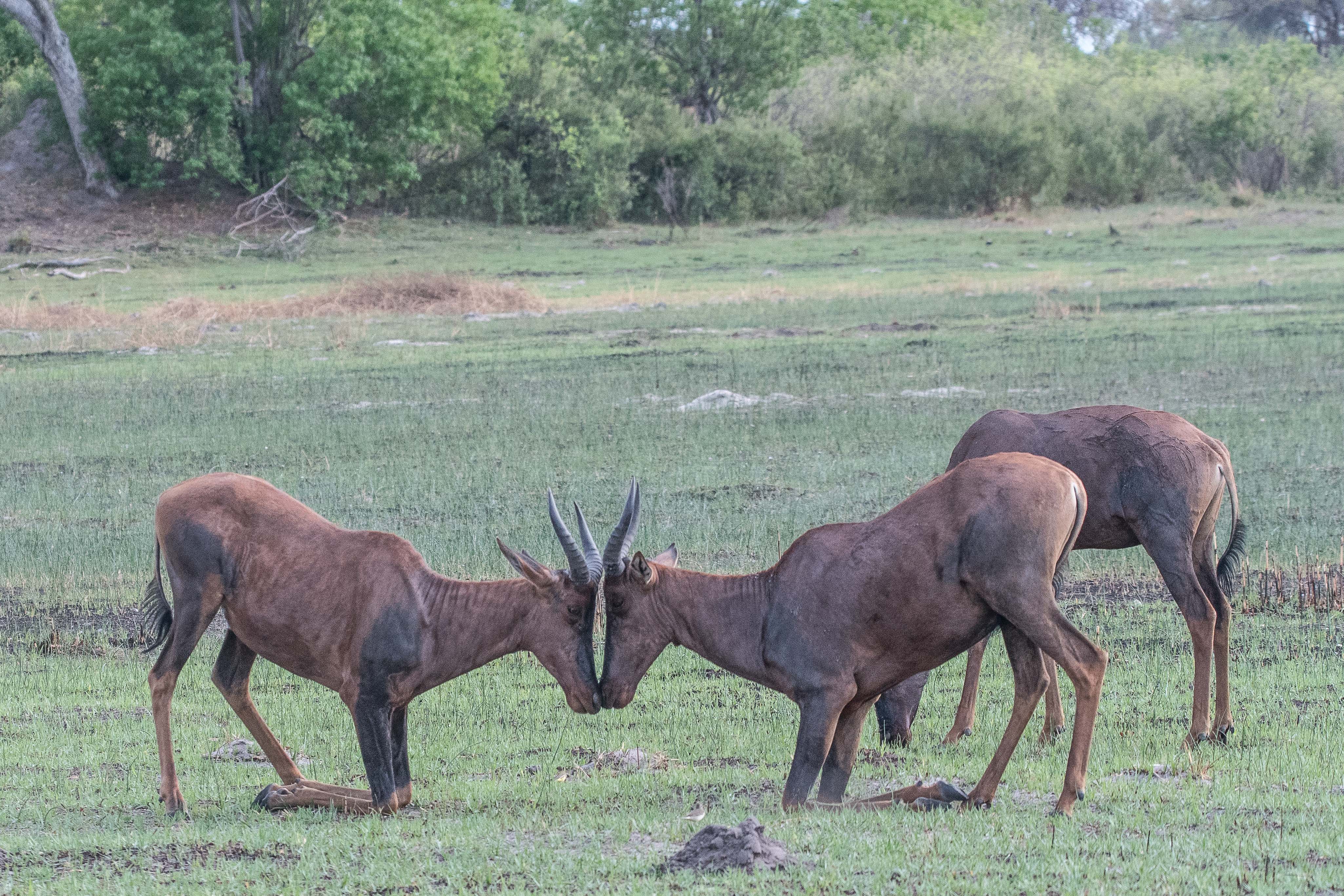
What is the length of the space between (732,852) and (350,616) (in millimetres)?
2021

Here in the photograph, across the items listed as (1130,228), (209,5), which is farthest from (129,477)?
(1130,228)

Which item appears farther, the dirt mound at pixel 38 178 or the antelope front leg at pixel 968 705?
the dirt mound at pixel 38 178

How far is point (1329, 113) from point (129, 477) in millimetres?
43619

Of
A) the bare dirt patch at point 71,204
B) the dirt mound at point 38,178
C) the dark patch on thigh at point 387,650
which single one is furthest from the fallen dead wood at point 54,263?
the dark patch on thigh at point 387,650

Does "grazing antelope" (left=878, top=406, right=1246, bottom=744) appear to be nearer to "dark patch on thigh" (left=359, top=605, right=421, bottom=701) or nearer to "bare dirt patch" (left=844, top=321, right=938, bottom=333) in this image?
"dark patch on thigh" (left=359, top=605, right=421, bottom=701)

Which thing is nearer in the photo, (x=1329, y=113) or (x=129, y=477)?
(x=129, y=477)

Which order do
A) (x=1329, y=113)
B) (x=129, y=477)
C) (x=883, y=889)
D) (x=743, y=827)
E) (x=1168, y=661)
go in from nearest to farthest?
(x=883, y=889) → (x=743, y=827) → (x=1168, y=661) → (x=129, y=477) → (x=1329, y=113)

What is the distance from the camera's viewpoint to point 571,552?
5.85 m

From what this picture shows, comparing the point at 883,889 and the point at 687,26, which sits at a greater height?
the point at 687,26

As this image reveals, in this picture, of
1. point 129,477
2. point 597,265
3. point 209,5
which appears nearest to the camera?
point 129,477

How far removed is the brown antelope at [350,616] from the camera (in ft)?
19.6

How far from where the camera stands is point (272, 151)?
1544 inches

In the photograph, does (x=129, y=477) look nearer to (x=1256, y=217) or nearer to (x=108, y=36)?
(x=108, y=36)

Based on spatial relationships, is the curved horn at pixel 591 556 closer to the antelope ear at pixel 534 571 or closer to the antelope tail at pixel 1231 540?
the antelope ear at pixel 534 571
